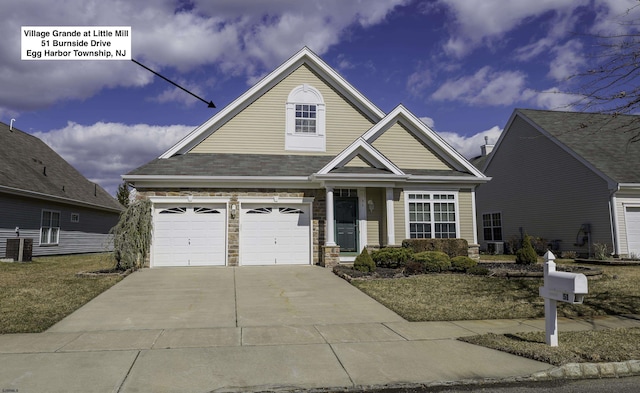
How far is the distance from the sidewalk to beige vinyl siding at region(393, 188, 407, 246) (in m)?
8.35

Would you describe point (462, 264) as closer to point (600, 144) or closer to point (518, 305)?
point (518, 305)

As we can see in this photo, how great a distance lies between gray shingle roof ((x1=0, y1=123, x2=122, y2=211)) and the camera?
766 inches

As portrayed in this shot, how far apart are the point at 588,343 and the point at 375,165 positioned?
10.0 metres

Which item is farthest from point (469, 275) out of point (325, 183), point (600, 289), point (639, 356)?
point (639, 356)

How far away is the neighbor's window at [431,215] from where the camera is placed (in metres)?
16.2

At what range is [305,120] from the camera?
Result: 17.7 metres

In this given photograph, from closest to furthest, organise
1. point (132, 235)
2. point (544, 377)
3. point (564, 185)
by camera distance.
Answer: point (544, 377)
point (132, 235)
point (564, 185)

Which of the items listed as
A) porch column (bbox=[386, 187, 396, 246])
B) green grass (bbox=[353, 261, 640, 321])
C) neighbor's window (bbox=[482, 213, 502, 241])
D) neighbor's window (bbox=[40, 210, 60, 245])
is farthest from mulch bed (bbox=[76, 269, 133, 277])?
neighbor's window (bbox=[482, 213, 502, 241])

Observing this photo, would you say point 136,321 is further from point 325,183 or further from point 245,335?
point 325,183

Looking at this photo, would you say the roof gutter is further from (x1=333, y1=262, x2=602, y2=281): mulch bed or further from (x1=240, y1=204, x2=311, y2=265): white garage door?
(x1=333, y1=262, x2=602, y2=281): mulch bed

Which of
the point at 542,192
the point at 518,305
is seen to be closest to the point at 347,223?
the point at 518,305

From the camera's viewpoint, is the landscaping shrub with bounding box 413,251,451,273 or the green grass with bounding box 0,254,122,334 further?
the landscaping shrub with bounding box 413,251,451,273

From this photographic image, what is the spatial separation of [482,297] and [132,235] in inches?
394

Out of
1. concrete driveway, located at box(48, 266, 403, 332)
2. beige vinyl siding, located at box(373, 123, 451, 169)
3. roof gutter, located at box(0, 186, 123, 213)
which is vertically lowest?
concrete driveway, located at box(48, 266, 403, 332)
